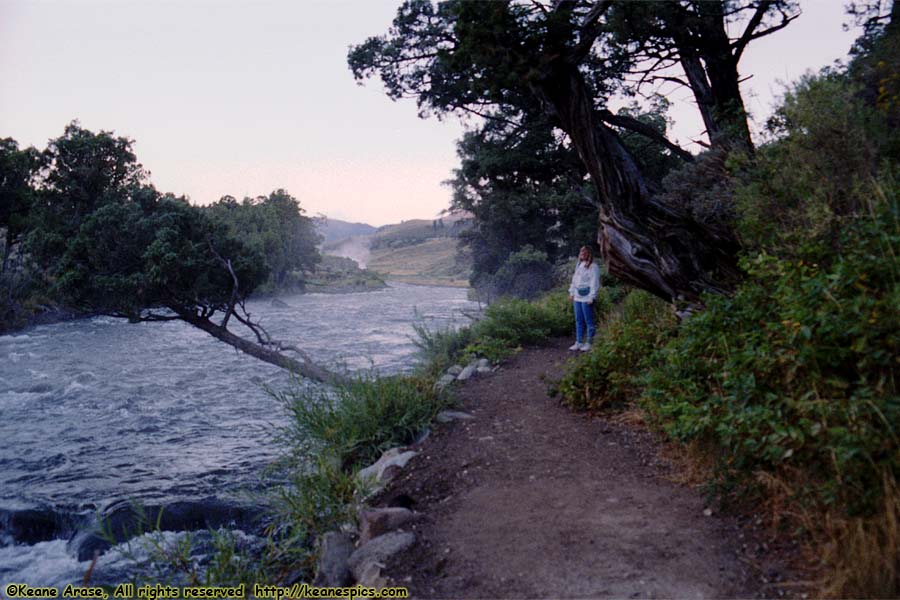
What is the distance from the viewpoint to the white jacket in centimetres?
1080

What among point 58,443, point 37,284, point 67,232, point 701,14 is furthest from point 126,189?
point 701,14

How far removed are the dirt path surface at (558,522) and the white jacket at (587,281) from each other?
412 cm

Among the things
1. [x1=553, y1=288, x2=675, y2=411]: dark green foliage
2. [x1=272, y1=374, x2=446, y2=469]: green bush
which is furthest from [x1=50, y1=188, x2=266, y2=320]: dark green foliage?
[x1=553, y1=288, x2=675, y2=411]: dark green foliage

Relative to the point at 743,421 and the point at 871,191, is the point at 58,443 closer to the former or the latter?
the point at 743,421

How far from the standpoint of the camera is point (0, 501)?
29.2 ft

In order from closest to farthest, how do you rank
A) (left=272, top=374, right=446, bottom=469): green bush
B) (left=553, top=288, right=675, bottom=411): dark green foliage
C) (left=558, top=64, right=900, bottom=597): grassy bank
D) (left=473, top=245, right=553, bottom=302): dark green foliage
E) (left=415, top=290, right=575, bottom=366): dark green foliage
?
(left=558, top=64, right=900, bottom=597): grassy bank, (left=272, top=374, right=446, bottom=469): green bush, (left=553, top=288, right=675, bottom=411): dark green foliage, (left=415, top=290, right=575, bottom=366): dark green foliage, (left=473, top=245, right=553, bottom=302): dark green foliage

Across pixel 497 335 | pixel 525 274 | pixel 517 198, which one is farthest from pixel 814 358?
pixel 525 274

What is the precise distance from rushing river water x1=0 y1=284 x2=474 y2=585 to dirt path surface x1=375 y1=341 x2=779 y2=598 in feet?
13.3

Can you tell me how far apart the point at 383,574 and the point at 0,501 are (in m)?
7.47

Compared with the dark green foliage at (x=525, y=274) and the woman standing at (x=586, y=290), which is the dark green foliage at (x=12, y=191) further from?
the woman standing at (x=586, y=290)

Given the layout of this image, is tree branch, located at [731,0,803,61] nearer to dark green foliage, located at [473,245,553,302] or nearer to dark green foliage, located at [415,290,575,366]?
dark green foliage, located at [415,290,575,366]

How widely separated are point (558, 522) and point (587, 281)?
6.82m

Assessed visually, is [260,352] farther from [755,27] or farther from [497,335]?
[755,27]

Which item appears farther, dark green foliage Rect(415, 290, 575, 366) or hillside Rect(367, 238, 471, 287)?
hillside Rect(367, 238, 471, 287)
